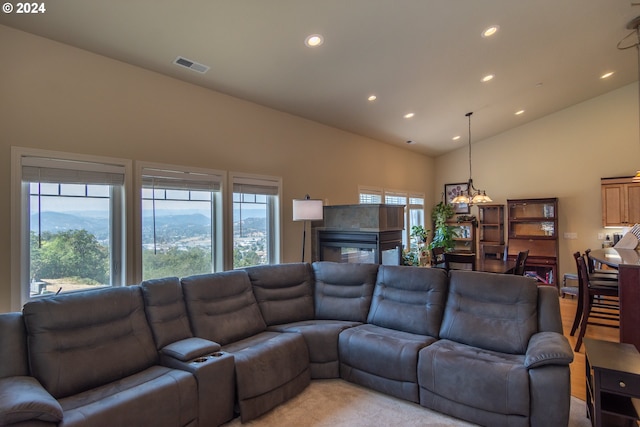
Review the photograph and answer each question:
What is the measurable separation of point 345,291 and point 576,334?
128 inches

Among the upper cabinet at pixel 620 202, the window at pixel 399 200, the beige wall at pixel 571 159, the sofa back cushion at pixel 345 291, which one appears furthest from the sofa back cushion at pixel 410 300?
the upper cabinet at pixel 620 202

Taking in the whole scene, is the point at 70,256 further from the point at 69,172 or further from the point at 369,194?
the point at 369,194

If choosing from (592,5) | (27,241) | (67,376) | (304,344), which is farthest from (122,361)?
(592,5)

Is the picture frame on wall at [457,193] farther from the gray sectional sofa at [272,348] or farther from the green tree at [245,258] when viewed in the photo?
the green tree at [245,258]

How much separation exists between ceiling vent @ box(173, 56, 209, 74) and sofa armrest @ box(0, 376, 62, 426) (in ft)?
9.48

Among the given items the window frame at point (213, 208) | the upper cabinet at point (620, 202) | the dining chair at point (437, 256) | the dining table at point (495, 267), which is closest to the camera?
the window frame at point (213, 208)

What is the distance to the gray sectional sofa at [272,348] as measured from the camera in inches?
85.4

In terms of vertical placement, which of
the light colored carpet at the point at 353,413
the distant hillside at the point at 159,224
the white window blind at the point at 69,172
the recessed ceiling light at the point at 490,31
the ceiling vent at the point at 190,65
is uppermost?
the recessed ceiling light at the point at 490,31

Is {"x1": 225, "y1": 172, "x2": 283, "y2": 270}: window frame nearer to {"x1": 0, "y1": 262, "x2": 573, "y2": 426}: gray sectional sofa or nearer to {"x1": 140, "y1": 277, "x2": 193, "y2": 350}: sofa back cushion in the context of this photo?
{"x1": 0, "y1": 262, "x2": 573, "y2": 426}: gray sectional sofa

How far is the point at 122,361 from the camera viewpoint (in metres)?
2.45

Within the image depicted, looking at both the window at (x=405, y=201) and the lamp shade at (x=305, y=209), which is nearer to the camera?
the lamp shade at (x=305, y=209)

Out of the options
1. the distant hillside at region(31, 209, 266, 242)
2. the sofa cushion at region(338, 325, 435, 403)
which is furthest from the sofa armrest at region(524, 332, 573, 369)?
the distant hillside at region(31, 209, 266, 242)

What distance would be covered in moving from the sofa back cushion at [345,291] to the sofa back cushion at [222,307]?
2.54 ft

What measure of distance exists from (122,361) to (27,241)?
1.31 m
